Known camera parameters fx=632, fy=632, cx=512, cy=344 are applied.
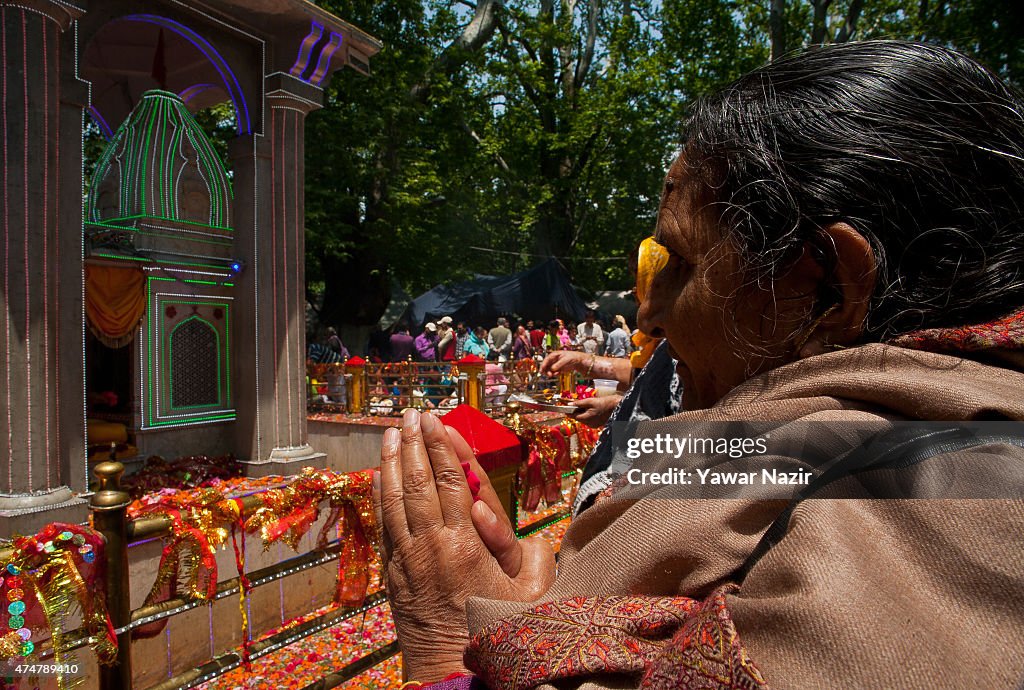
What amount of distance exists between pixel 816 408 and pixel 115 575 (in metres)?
2.72

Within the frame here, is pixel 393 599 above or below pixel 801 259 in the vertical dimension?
below

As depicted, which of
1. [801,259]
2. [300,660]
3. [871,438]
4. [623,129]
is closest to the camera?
[871,438]

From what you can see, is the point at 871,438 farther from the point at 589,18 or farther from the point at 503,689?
the point at 589,18

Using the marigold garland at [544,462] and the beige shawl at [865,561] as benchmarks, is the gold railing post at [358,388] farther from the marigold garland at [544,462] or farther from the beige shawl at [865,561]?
the beige shawl at [865,561]

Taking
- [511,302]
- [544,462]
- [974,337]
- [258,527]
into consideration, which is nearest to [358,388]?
[544,462]

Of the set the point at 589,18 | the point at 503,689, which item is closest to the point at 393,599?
the point at 503,689

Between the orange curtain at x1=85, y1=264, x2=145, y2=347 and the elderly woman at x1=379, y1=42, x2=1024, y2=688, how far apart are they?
7.78 metres

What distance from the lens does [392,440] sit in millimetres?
1095

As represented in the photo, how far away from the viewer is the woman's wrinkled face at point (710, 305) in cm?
87

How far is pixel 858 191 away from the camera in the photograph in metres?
0.80

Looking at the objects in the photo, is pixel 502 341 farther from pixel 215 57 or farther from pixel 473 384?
pixel 215 57

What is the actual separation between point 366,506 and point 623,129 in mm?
22077

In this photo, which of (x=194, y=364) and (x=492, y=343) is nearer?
(x=194, y=364)

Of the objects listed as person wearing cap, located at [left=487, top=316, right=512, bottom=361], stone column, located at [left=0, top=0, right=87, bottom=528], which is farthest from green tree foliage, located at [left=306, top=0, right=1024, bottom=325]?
stone column, located at [left=0, top=0, right=87, bottom=528]
